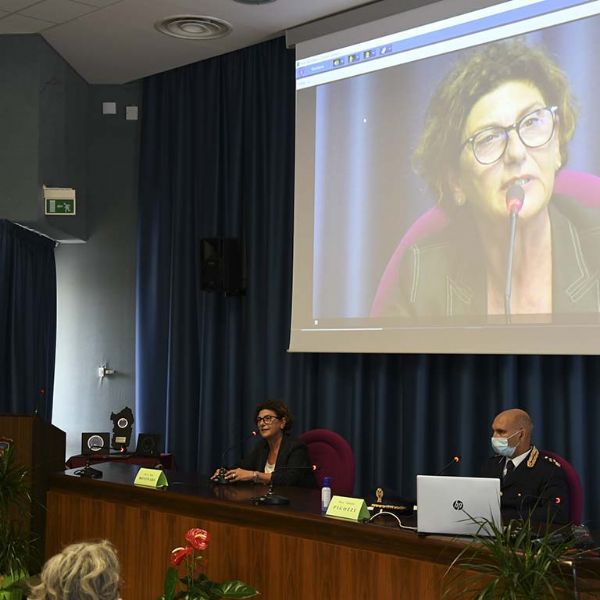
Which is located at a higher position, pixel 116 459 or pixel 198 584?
pixel 116 459

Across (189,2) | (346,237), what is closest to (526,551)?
(346,237)

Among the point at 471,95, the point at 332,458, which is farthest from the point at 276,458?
the point at 471,95

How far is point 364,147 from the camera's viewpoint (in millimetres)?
5336

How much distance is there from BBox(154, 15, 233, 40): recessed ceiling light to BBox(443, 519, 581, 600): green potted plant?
3785 millimetres

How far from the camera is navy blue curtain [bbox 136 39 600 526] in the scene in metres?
4.90

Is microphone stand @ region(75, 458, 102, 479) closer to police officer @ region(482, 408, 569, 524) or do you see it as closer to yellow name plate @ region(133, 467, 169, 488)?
yellow name plate @ region(133, 467, 169, 488)

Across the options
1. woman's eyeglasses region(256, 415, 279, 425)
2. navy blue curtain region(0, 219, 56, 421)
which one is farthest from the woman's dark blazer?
navy blue curtain region(0, 219, 56, 421)

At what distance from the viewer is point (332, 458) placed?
4.62 metres

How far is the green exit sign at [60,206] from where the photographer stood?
6.13 meters

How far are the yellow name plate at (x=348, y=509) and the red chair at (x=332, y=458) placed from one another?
0.98m

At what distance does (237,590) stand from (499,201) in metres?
2.34

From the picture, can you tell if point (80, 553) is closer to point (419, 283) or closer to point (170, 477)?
point (170, 477)

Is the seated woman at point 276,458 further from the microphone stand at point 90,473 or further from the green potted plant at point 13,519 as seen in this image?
the green potted plant at point 13,519

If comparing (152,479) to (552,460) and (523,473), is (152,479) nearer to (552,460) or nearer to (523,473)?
(523,473)
